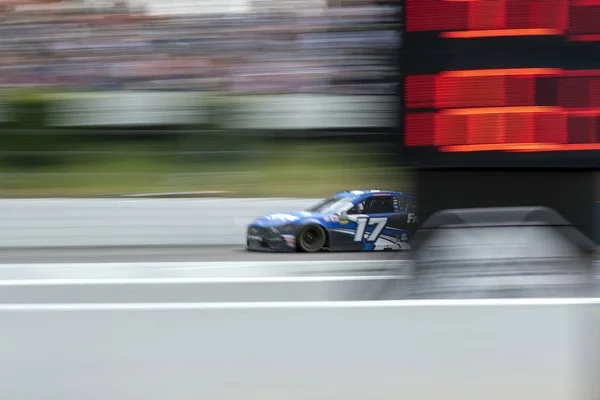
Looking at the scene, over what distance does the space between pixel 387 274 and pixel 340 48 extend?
660cm

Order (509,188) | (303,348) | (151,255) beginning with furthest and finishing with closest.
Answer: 1. (151,255)
2. (509,188)
3. (303,348)

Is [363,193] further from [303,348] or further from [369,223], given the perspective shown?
[303,348]

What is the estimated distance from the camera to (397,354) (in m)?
2.18

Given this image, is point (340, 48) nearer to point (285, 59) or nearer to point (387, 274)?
point (285, 59)

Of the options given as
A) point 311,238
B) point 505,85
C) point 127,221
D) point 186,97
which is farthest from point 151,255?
point 505,85

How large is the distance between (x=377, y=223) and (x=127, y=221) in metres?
2.90

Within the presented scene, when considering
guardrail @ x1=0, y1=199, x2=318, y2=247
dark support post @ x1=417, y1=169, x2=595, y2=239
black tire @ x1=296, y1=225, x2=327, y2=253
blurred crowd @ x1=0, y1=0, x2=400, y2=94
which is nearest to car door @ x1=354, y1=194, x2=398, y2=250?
black tire @ x1=296, y1=225, x2=327, y2=253

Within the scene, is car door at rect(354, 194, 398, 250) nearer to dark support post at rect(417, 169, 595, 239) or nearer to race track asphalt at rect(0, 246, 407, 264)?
race track asphalt at rect(0, 246, 407, 264)

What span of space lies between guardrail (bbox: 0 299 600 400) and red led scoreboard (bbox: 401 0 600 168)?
0.43 metres

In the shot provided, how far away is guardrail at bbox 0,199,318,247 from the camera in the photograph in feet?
30.1

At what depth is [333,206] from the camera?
941 centimetres

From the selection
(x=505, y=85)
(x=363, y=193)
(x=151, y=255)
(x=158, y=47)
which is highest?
(x=158, y=47)

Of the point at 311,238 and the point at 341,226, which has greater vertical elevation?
the point at 341,226

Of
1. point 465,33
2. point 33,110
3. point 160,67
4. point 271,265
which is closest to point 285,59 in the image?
point 160,67
